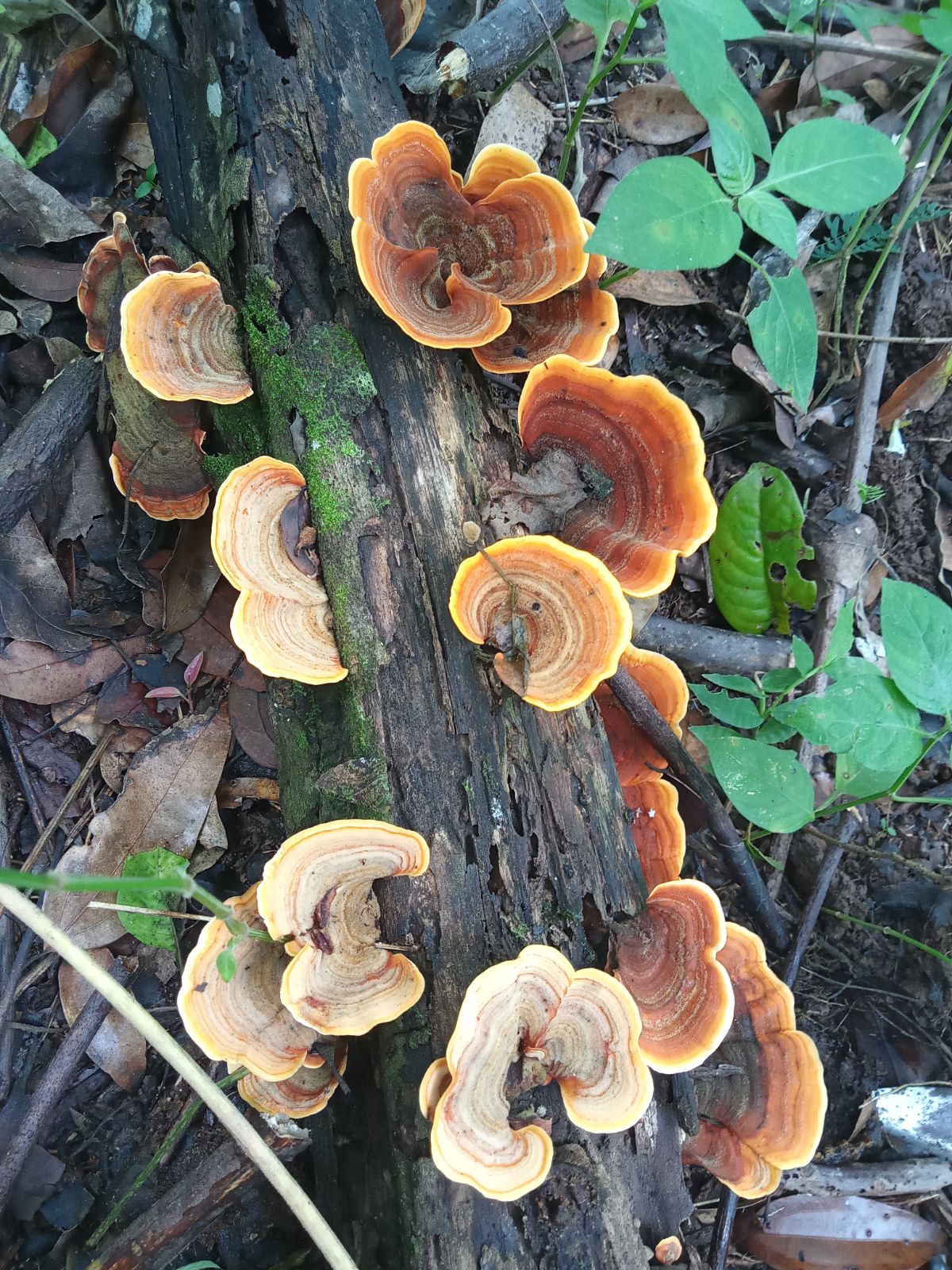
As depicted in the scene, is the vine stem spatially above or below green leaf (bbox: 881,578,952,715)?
above

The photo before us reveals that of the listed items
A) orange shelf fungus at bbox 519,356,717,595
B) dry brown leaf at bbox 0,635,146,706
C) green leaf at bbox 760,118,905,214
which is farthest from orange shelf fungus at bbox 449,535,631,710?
dry brown leaf at bbox 0,635,146,706

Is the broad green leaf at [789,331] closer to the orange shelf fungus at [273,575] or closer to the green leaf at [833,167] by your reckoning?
the green leaf at [833,167]

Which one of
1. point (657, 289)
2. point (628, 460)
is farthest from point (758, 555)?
point (657, 289)

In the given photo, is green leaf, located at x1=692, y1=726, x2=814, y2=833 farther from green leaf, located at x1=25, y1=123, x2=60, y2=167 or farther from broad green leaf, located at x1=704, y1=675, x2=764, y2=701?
green leaf, located at x1=25, y1=123, x2=60, y2=167

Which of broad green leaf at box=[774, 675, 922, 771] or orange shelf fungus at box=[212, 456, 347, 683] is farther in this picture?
broad green leaf at box=[774, 675, 922, 771]

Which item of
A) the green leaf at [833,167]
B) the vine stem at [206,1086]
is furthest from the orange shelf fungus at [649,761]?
the green leaf at [833,167]

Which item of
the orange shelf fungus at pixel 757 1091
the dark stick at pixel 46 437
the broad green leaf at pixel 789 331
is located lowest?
the orange shelf fungus at pixel 757 1091

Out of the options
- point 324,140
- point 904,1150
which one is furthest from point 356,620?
point 904,1150
